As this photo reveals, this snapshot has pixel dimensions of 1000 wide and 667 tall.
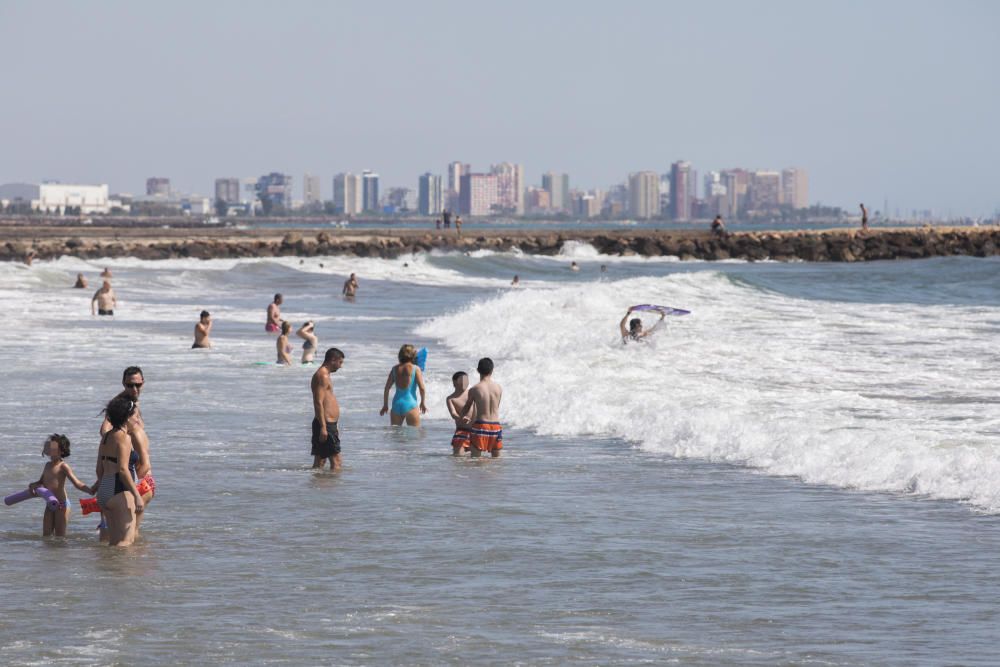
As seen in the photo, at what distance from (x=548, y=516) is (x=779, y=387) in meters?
9.07

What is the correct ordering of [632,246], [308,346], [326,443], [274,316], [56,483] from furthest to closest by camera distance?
[632,246] → [274,316] → [308,346] → [326,443] → [56,483]

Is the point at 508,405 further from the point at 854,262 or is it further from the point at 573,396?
the point at 854,262

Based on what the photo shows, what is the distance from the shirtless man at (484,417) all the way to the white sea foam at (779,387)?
5.85ft

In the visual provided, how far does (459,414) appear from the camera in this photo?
1417cm

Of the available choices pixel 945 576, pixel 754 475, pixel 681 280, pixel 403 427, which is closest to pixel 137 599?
pixel 945 576

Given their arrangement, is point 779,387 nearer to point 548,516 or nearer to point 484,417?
point 484,417

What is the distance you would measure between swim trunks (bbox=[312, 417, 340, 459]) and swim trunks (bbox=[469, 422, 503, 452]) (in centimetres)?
156

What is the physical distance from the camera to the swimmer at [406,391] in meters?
15.6

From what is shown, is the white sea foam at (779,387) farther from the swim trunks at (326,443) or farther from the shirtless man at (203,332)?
the shirtless man at (203,332)

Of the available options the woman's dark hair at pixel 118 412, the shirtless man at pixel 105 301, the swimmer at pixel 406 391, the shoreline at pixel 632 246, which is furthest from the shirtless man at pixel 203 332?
the shoreline at pixel 632 246

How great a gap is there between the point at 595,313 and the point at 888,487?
73.1 ft

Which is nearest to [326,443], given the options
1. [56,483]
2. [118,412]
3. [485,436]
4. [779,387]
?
[485,436]

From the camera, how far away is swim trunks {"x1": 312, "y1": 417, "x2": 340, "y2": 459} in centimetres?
1280

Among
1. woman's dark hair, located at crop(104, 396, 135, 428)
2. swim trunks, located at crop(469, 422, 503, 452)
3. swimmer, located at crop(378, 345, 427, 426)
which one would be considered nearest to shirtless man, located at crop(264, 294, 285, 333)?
swimmer, located at crop(378, 345, 427, 426)
